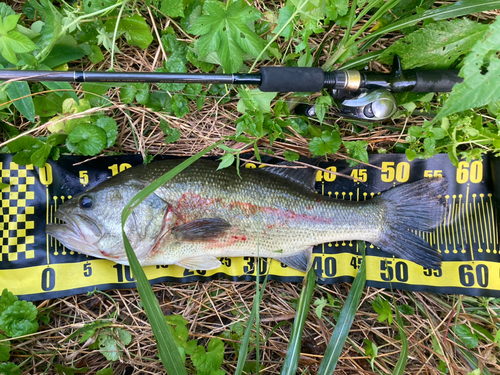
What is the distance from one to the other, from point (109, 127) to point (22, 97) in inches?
22.2

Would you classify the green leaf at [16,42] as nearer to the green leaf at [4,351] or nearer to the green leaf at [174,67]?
the green leaf at [174,67]

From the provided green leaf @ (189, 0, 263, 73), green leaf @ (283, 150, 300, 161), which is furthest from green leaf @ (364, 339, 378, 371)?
green leaf @ (189, 0, 263, 73)

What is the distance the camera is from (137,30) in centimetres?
246

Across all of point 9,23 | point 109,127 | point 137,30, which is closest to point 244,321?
point 109,127

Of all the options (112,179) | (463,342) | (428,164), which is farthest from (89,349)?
(428,164)

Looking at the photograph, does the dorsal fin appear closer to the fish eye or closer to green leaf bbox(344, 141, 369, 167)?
green leaf bbox(344, 141, 369, 167)

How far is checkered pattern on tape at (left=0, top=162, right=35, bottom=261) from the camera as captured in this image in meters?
2.58

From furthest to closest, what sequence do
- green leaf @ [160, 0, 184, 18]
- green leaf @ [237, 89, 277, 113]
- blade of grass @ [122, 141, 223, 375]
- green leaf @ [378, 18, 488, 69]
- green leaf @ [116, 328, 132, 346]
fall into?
green leaf @ [116, 328, 132, 346]
green leaf @ [160, 0, 184, 18]
green leaf @ [237, 89, 277, 113]
green leaf @ [378, 18, 488, 69]
blade of grass @ [122, 141, 223, 375]

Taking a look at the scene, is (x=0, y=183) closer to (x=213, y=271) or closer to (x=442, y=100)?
(x=213, y=271)

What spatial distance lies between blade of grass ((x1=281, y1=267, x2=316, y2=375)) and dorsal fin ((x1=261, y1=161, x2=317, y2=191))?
0.70 m

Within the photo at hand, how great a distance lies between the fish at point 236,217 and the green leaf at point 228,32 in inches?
31.5

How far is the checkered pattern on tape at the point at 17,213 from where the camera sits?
8.46ft

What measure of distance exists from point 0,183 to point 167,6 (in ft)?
5.95

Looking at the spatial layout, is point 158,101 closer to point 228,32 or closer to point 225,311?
point 228,32
